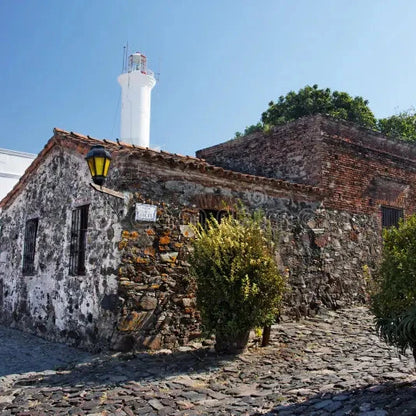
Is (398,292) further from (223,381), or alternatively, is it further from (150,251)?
(150,251)

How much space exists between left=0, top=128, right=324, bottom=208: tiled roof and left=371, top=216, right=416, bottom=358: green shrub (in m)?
3.93

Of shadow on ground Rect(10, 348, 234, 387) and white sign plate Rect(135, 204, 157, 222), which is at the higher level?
white sign plate Rect(135, 204, 157, 222)

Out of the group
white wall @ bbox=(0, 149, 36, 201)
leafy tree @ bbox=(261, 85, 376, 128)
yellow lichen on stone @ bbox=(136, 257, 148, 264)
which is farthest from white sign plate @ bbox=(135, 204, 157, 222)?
leafy tree @ bbox=(261, 85, 376, 128)

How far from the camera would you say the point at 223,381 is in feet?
20.0

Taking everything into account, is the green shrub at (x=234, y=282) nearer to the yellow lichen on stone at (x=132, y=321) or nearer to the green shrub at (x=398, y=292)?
the yellow lichen on stone at (x=132, y=321)

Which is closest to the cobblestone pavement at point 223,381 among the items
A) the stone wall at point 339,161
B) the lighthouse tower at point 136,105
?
the stone wall at point 339,161

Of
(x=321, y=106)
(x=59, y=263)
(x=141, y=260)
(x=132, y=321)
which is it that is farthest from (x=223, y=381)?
(x=321, y=106)

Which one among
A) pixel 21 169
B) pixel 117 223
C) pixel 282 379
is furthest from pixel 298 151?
pixel 21 169

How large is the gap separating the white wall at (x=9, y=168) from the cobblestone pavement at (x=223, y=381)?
12.4 meters

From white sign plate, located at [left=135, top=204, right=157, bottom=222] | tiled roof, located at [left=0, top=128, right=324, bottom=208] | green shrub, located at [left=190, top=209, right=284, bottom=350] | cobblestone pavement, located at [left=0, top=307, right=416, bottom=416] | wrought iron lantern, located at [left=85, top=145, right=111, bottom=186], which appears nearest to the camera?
cobblestone pavement, located at [left=0, top=307, right=416, bottom=416]

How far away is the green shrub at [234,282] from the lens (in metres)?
7.13

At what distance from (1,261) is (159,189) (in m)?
6.12

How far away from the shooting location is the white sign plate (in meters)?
7.73

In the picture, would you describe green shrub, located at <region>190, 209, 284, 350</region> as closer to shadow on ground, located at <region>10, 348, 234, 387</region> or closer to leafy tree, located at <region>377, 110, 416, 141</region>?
shadow on ground, located at <region>10, 348, 234, 387</region>
